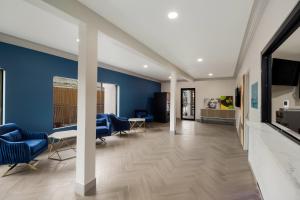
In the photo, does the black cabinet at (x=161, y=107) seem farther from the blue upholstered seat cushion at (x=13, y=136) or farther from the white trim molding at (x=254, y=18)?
the blue upholstered seat cushion at (x=13, y=136)

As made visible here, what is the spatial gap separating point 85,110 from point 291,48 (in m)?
2.67

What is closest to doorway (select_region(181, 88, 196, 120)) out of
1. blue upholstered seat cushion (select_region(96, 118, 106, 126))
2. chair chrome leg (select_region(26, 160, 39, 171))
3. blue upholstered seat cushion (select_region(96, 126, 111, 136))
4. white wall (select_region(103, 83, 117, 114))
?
white wall (select_region(103, 83, 117, 114))

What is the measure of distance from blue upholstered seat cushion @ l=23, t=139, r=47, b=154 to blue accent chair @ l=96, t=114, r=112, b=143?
58.4 inches

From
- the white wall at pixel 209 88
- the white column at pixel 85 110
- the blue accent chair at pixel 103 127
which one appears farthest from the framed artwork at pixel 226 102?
the white column at pixel 85 110

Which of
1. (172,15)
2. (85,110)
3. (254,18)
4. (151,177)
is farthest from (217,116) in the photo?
(85,110)

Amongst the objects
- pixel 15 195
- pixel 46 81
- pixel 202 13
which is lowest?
pixel 15 195

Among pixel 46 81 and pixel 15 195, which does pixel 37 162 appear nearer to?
pixel 15 195

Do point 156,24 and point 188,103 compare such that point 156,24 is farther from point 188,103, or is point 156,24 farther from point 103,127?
point 188,103

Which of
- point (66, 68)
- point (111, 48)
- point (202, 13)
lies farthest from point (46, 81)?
point (202, 13)

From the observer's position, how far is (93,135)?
2467 millimetres

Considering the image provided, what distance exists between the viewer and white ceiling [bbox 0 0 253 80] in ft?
7.56

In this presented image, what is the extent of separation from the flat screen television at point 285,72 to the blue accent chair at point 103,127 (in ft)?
14.4

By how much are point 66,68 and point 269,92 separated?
5.27 metres

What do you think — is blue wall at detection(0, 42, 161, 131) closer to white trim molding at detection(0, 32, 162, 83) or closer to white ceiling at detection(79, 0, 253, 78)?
white trim molding at detection(0, 32, 162, 83)
